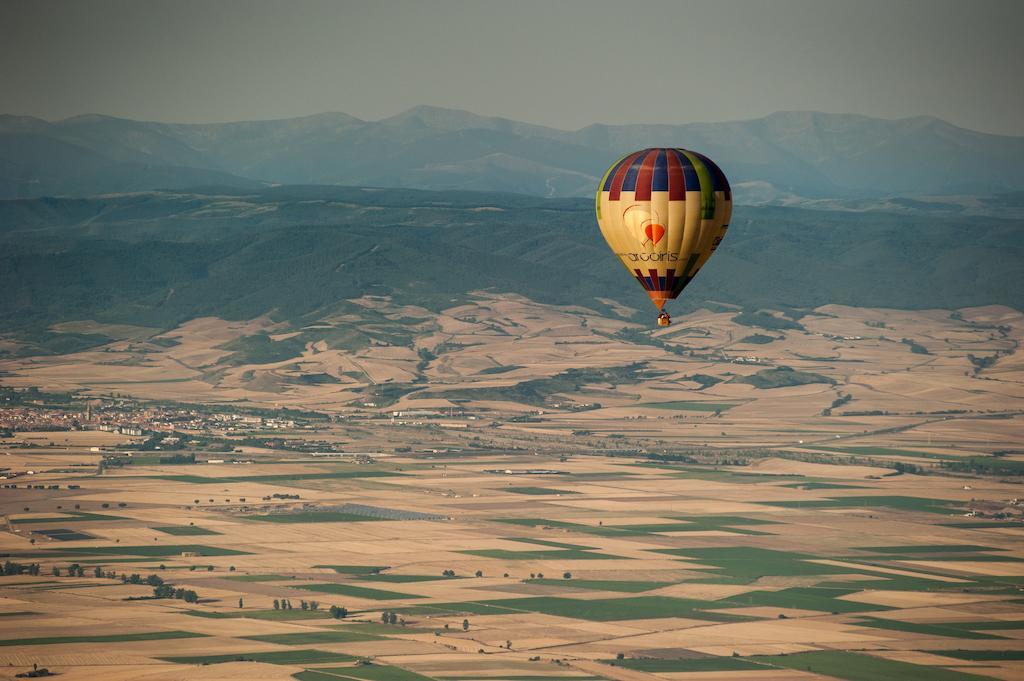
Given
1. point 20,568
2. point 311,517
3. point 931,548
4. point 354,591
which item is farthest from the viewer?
point 311,517

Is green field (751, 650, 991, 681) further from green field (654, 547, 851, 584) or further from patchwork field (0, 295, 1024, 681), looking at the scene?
green field (654, 547, 851, 584)

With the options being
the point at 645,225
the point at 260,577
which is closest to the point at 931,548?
the point at 260,577

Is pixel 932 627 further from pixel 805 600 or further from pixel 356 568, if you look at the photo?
pixel 356 568

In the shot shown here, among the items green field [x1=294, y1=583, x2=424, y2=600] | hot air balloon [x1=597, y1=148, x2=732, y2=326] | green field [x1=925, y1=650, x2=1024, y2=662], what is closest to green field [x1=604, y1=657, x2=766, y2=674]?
green field [x1=925, y1=650, x2=1024, y2=662]

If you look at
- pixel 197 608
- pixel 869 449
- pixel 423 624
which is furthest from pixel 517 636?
pixel 869 449

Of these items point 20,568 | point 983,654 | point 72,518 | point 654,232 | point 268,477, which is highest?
point 654,232
